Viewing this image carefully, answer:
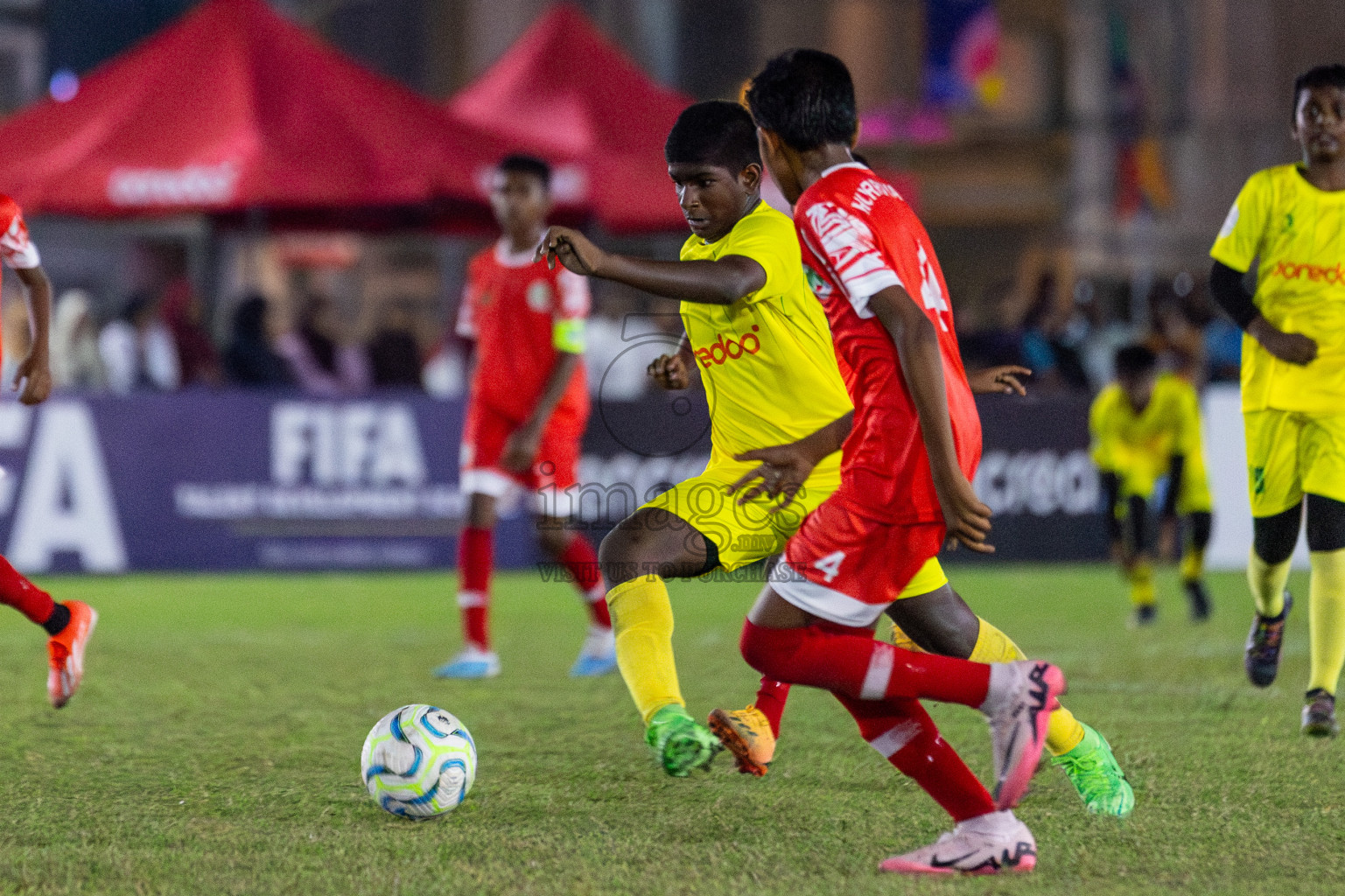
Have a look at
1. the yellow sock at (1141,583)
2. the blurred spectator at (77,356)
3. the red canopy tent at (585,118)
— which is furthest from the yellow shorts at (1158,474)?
the blurred spectator at (77,356)

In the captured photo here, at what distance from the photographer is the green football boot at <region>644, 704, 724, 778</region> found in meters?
4.01

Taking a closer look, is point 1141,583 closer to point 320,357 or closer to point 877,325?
point 877,325

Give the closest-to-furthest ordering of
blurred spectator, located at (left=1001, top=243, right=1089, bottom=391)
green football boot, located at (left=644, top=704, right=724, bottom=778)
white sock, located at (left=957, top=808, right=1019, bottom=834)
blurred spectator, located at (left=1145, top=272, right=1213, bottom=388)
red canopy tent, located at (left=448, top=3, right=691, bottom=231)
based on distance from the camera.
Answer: white sock, located at (left=957, top=808, right=1019, bottom=834) < green football boot, located at (left=644, top=704, right=724, bottom=778) < blurred spectator, located at (left=1145, top=272, right=1213, bottom=388) < blurred spectator, located at (left=1001, top=243, right=1089, bottom=391) < red canopy tent, located at (left=448, top=3, right=691, bottom=231)

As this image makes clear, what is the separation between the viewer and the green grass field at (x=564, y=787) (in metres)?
3.82

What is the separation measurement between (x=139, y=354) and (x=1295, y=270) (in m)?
9.58

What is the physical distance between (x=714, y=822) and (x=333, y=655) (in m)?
4.10

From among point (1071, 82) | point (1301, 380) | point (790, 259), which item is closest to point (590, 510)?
point (1301, 380)

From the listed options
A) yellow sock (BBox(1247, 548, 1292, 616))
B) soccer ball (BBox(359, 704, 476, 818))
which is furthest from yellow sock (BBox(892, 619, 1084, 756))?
yellow sock (BBox(1247, 548, 1292, 616))

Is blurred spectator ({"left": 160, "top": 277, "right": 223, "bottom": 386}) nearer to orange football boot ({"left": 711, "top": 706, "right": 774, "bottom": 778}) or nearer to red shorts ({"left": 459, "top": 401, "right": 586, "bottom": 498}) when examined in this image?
red shorts ({"left": 459, "top": 401, "right": 586, "bottom": 498})

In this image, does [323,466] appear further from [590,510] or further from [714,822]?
[714,822]

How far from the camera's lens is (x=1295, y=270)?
5793 mm

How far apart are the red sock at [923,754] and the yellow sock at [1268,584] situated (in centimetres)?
264

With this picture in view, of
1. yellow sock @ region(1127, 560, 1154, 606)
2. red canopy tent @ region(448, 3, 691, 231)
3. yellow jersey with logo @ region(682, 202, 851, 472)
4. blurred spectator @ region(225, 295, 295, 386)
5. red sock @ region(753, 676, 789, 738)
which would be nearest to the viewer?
yellow jersey with logo @ region(682, 202, 851, 472)

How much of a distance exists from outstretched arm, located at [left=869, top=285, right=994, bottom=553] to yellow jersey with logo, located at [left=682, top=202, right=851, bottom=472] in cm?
97
